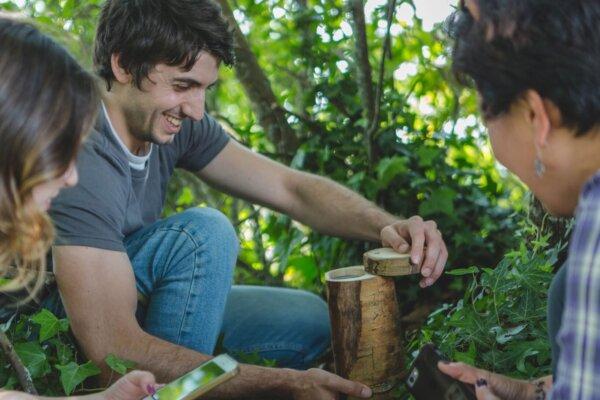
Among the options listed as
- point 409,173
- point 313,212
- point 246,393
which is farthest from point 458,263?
point 246,393

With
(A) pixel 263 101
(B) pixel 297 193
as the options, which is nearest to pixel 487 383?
(B) pixel 297 193

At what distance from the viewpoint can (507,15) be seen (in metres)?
1.54

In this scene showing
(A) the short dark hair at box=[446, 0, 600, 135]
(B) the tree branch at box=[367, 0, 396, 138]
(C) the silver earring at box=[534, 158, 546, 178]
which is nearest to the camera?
(A) the short dark hair at box=[446, 0, 600, 135]

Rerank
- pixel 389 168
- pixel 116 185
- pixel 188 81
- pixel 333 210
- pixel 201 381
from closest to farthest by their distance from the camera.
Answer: pixel 201 381 → pixel 116 185 → pixel 188 81 → pixel 333 210 → pixel 389 168

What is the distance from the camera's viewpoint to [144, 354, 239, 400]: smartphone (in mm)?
1936

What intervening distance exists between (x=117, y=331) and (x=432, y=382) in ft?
3.34

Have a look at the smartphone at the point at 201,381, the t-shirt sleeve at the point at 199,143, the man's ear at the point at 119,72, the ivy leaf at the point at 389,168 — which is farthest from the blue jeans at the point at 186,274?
the ivy leaf at the point at 389,168

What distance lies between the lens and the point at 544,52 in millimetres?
1504

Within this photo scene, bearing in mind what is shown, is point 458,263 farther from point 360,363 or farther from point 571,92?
point 571,92

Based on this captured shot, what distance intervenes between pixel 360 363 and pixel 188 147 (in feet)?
4.18

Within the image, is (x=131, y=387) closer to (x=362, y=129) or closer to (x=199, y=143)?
(x=199, y=143)

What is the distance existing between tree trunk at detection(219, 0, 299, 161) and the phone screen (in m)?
2.31

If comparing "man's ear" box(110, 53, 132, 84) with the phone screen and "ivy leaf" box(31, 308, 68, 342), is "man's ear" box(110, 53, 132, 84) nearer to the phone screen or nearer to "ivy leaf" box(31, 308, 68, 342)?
"ivy leaf" box(31, 308, 68, 342)

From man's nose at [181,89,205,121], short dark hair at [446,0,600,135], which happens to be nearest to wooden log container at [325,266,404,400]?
man's nose at [181,89,205,121]
